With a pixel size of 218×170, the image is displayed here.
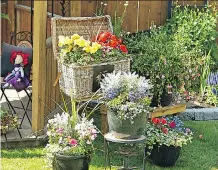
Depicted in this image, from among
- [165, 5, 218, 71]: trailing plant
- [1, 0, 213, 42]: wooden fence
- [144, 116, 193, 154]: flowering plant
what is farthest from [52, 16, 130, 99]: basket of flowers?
[1, 0, 213, 42]: wooden fence

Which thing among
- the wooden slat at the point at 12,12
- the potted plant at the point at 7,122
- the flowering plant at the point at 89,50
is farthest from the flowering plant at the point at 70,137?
the wooden slat at the point at 12,12

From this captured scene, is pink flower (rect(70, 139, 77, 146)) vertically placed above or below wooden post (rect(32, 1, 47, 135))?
below

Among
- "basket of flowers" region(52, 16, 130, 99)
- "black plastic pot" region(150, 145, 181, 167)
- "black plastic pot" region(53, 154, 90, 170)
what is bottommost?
"black plastic pot" region(150, 145, 181, 167)

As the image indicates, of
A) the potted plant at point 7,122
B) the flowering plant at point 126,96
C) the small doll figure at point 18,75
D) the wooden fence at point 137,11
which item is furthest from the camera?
the wooden fence at point 137,11

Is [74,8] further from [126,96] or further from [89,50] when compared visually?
[126,96]

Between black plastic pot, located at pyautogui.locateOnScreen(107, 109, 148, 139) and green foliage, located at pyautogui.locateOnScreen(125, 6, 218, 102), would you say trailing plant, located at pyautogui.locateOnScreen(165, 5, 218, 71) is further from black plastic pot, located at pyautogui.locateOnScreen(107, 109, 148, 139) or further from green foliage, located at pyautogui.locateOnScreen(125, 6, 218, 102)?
black plastic pot, located at pyautogui.locateOnScreen(107, 109, 148, 139)

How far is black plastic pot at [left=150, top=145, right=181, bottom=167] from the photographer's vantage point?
5.73m

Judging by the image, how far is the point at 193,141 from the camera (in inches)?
262

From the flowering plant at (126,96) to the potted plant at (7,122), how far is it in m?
1.60

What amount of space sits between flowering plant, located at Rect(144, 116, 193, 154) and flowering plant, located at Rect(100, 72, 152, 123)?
0.81 m

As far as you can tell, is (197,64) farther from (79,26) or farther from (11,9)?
(11,9)

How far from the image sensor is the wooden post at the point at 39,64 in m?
5.88

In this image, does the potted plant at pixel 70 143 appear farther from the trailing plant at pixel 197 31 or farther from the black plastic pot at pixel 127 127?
the trailing plant at pixel 197 31

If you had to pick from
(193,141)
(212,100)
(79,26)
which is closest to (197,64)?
(212,100)
